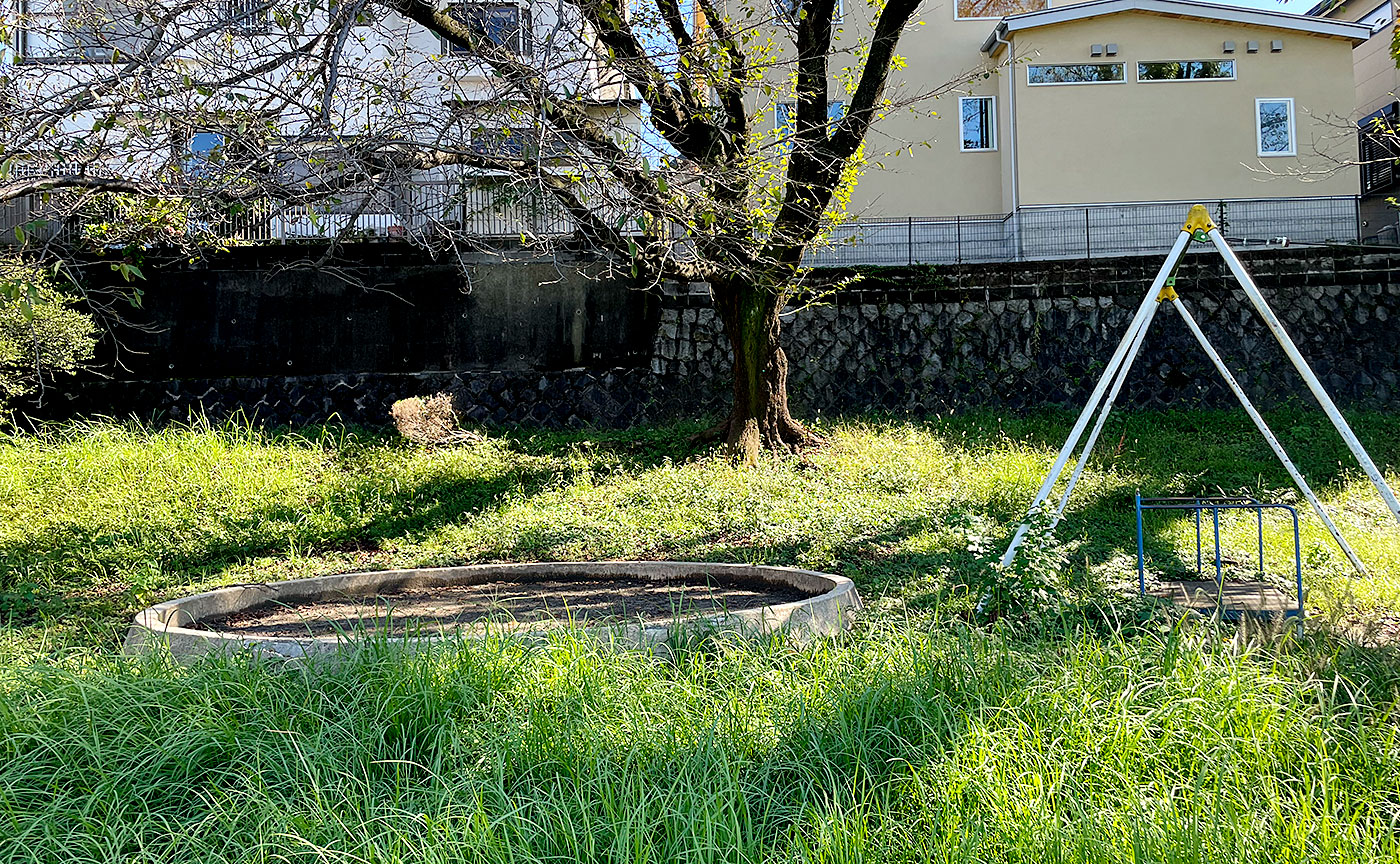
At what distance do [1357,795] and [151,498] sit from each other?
32.8 ft

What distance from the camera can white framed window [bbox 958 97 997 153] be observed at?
2080 cm

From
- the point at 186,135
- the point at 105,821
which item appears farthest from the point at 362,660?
the point at 186,135

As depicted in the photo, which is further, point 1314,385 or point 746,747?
point 1314,385

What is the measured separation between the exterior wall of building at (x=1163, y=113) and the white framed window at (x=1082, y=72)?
11 cm

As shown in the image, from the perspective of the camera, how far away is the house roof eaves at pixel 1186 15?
1914 centimetres

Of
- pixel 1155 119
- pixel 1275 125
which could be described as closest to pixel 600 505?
pixel 1155 119

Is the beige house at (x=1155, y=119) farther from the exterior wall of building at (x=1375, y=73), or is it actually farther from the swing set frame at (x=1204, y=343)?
the swing set frame at (x=1204, y=343)

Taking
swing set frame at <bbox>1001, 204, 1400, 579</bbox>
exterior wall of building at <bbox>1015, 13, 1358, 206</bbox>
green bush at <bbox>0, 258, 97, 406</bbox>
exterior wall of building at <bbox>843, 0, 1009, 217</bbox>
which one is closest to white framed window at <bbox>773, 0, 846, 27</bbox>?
swing set frame at <bbox>1001, 204, 1400, 579</bbox>

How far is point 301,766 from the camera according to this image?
138 inches

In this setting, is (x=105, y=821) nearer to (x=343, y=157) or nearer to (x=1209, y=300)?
(x=343, y=157)

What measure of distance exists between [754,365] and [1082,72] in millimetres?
11741

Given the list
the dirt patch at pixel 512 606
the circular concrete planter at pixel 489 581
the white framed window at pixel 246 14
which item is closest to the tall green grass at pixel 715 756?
the circular concrete planter at pixel 489 581

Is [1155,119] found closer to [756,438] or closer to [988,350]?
[988,350]

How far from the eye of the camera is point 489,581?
23.9 ft
